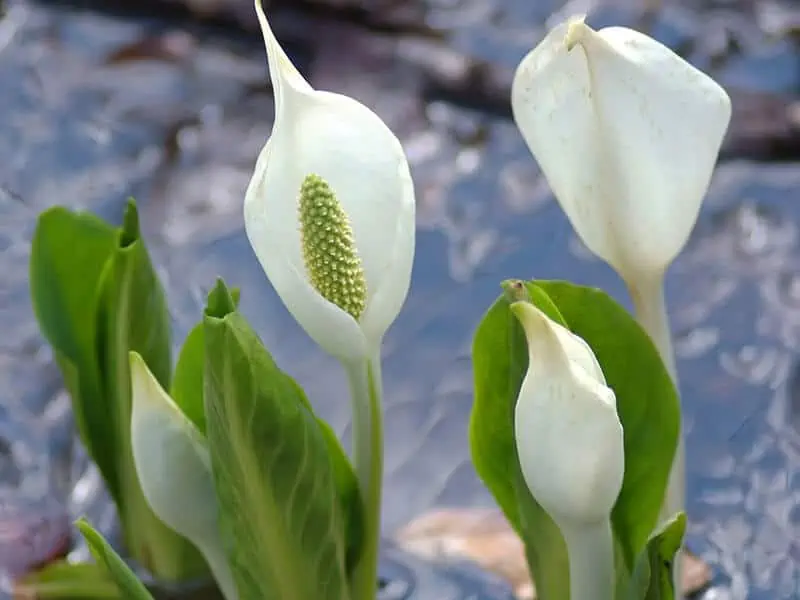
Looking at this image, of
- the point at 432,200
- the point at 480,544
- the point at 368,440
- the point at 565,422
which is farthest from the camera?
the point at 432,200

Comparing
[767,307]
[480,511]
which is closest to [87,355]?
[480,511]

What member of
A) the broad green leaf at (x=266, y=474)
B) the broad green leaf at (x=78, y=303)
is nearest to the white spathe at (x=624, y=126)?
the broad green leaf at (x=266, y=474)

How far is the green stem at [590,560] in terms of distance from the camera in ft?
1.31

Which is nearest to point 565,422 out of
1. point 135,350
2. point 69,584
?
point 135,350

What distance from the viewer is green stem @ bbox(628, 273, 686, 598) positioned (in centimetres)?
45

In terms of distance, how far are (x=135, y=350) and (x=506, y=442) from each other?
171mm

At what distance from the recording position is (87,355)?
1.84ft

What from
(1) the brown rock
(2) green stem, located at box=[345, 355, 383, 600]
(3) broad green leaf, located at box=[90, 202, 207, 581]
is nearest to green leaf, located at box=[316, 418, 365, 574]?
(2) green stem, located at box=[345, 355, 383, 600]

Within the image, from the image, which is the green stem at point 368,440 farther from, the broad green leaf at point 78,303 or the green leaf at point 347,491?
the broad green leaf at point 78,303

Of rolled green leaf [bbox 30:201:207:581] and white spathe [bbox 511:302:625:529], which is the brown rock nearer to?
rolled green leaf [bbox 30:201:207:581]

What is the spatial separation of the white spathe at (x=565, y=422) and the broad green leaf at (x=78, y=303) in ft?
0.85

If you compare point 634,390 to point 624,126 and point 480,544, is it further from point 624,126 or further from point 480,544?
point 480,544

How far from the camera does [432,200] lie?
3.24 ft

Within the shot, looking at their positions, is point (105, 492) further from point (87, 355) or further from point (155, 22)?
point (155, 22)
